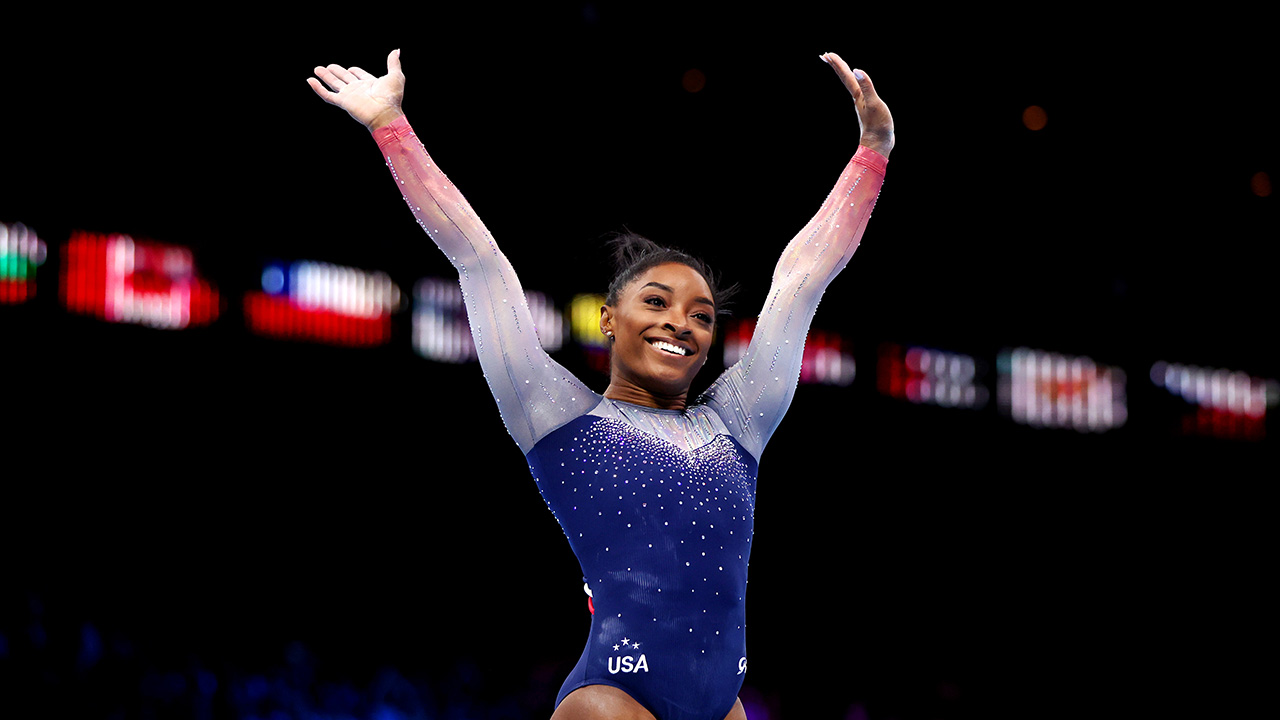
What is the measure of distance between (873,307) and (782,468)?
1.20 meters

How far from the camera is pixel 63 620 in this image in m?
5.89

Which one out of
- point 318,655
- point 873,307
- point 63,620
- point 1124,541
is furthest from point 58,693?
point 1124,541

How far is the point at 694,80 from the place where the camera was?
675 cm

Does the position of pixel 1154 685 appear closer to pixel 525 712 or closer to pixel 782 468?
pixel 782 468

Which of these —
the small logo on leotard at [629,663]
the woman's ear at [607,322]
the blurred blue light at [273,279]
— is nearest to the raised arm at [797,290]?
the woman's ear at [607,322]

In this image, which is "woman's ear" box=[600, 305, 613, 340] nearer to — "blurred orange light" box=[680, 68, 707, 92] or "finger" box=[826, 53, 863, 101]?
"finger" box=[826, 53, 863, 101]

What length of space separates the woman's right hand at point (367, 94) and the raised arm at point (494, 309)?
3cm

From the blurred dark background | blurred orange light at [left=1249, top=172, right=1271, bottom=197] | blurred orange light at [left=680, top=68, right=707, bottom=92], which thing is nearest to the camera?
the blurred dark background

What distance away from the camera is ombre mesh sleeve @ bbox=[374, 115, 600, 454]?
6.69 ft

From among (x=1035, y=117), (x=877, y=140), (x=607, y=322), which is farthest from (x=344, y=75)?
(x=1035, y=117)

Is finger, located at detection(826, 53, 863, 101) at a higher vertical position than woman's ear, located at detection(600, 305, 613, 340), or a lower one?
higher

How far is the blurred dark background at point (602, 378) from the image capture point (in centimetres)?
594

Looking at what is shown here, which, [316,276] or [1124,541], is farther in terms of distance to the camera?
[1124,541]

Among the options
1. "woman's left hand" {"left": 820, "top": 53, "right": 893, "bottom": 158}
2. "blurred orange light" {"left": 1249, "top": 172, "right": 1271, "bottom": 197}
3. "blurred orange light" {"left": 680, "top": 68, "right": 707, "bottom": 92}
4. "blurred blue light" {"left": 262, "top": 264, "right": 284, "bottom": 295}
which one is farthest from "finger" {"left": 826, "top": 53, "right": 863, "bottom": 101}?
"blurred orange light" {"left": 1249, "top": 172, "right": 1271, "bottom": 197}
